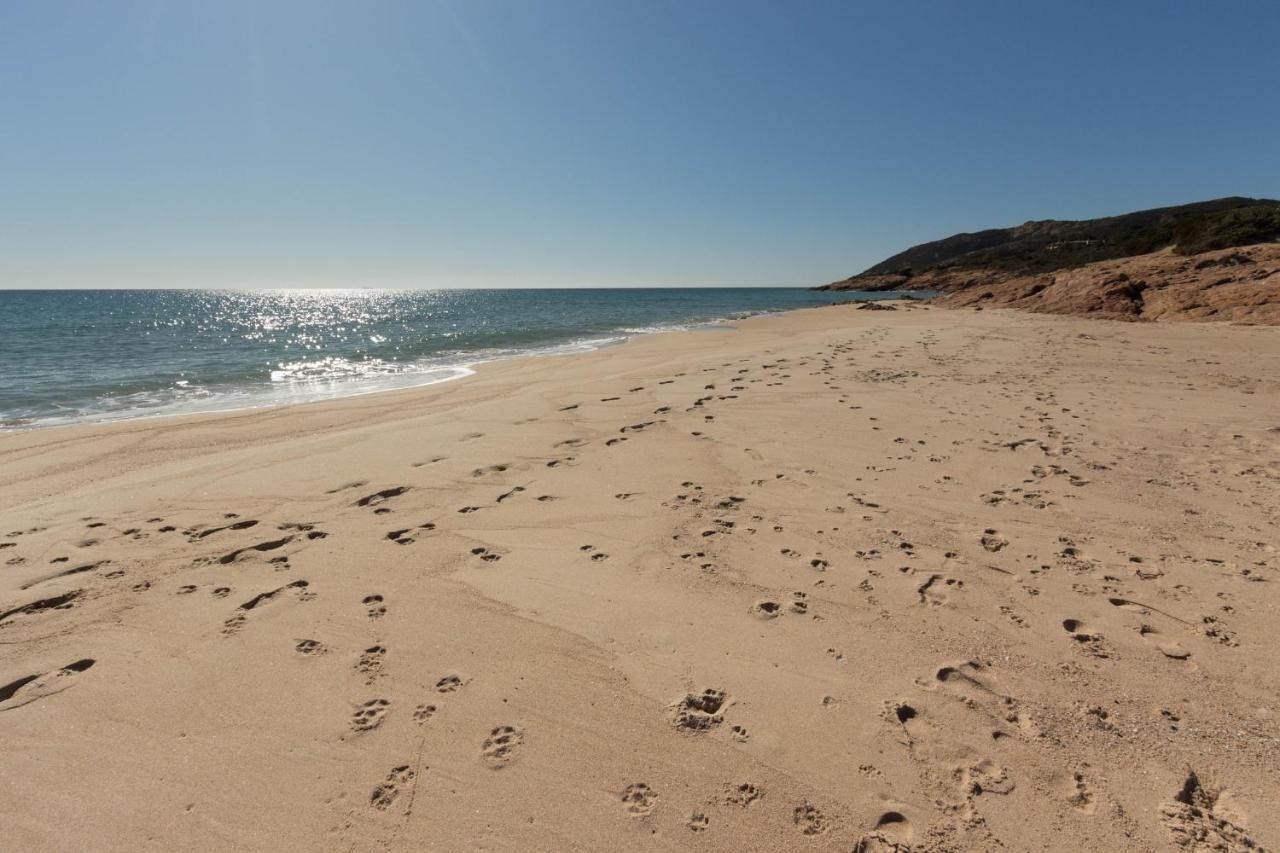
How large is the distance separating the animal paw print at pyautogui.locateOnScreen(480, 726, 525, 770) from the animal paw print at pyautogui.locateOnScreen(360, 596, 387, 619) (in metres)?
1.32

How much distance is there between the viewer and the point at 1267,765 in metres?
2.21

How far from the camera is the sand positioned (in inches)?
84.7

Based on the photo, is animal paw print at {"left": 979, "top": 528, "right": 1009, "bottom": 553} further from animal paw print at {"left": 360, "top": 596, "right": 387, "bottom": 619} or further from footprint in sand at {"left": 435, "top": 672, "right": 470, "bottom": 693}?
animal paw print at {"left": 360, "top": 596, "right": 387, "bottom": 619}

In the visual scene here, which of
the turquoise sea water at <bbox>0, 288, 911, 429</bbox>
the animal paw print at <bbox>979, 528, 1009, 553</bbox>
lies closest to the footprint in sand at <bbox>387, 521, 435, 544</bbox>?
the animal paw print at <bbox>979, 528, 1009, 553</bbox>

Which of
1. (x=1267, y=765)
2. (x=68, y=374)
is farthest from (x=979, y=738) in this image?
(x=68, y=374)

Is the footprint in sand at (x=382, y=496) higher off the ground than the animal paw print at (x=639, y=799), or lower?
higher

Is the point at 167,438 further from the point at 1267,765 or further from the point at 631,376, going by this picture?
the point at 1267,765

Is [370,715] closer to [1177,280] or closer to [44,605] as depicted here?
[44,605]

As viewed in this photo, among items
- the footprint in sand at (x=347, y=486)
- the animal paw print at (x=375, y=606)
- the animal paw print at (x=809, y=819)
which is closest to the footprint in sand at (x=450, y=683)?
the animal paw print at (x=375, y=606)

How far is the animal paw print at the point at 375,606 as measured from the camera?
11.2ft

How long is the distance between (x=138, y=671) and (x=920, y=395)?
903 cm

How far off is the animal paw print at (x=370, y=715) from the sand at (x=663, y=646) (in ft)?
0.04

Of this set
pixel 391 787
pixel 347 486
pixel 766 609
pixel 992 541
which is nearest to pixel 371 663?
pixel 391 787

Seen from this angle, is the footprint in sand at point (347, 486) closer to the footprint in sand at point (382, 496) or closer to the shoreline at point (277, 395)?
the footprint in sand at point (382, 496)
